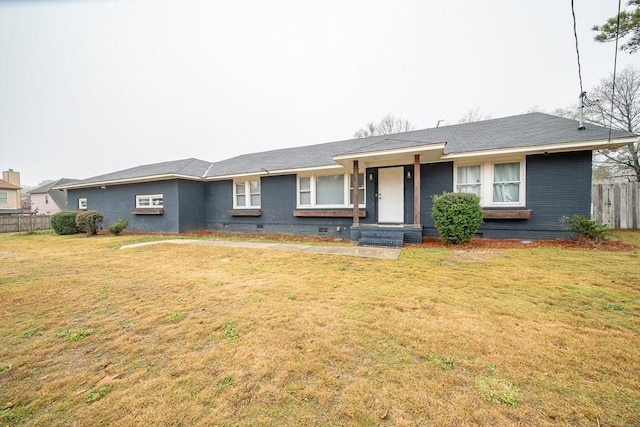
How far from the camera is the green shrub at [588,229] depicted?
647 cm

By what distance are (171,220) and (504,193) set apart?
45.1 feet

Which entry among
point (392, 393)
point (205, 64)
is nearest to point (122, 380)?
point (392, 393)

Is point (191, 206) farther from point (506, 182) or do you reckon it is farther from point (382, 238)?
point (506, 182)

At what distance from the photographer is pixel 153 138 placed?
1043 inches

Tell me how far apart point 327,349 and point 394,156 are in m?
7.12

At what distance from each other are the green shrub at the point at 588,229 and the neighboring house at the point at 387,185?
Result: 1.44 feet

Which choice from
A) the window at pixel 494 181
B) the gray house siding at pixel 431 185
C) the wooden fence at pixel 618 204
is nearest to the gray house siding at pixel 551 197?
the window at pixel 494 181

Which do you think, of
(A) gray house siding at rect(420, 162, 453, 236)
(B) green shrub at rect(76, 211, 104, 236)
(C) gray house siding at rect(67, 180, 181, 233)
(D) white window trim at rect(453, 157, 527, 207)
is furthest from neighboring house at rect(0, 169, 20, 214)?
(D) white window trim at rect(453, 157, 527, 207)

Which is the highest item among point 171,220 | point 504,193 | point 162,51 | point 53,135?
point 162,51

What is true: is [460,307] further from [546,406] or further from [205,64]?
[205,64]

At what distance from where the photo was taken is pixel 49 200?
113 ft

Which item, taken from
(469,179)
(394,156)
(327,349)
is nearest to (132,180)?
(394,156)

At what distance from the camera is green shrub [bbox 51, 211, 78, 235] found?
12.6 metres

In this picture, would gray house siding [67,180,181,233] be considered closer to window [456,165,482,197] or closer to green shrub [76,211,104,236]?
green shrub [76,211,104,236]
